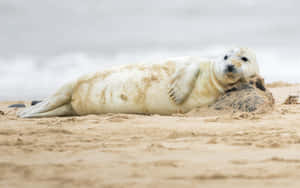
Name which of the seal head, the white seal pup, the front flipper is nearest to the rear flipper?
the white seal pup

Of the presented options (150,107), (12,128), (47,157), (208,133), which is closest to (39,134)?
(12,128)

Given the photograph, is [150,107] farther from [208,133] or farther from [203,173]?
[203,173]

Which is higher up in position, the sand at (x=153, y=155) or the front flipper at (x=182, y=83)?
the front flipper at (x=182, y=83)

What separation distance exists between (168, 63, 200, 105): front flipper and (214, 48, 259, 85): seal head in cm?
33

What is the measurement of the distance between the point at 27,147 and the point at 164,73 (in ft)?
10.3

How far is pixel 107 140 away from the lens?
2.53 metres

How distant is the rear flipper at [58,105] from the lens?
219 inches

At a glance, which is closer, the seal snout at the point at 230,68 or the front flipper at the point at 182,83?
the seal snout at the point at 230,68

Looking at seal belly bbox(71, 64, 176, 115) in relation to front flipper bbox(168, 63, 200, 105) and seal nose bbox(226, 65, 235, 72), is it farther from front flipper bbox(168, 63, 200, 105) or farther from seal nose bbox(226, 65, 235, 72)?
seal nose bbox(226, 65, 235, 72)

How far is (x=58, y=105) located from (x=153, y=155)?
396cm

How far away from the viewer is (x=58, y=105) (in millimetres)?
5629

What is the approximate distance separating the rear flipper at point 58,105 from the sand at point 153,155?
236 cm

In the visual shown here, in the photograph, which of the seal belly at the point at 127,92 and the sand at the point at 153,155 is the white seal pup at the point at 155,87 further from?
the sand at the point at 153,155

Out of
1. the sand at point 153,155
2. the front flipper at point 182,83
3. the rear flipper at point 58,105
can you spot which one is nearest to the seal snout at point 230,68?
the front flipper at point 182,83
